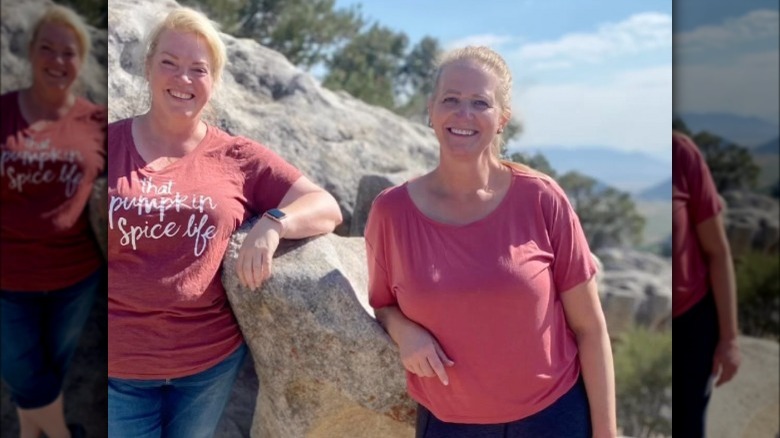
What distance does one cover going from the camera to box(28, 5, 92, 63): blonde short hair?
2197mm

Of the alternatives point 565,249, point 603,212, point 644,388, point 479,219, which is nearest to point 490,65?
point 479,219

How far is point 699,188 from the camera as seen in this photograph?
6.84 ft

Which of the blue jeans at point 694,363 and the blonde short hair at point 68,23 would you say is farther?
the blonde short hair at point 68,23

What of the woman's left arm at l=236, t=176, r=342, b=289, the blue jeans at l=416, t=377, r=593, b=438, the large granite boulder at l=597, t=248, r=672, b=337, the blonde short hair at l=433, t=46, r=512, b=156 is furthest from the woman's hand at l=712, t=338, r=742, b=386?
the large granite boulder at l=597, t=248, r=672, b=337

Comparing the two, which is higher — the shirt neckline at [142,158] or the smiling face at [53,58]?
the smiling face at [53,58]

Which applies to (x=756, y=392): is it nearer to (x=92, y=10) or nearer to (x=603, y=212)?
(x=92, y=10)

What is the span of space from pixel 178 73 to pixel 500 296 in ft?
3.86

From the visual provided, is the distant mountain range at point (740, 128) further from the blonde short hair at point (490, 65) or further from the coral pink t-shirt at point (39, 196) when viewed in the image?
the coral pink t-shirt at point (39, 196)

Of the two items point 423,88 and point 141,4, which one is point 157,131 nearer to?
point 141,4

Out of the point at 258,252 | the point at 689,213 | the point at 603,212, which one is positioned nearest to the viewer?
the point at 689,213

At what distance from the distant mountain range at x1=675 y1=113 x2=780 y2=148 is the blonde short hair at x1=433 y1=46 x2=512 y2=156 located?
20.5 inches

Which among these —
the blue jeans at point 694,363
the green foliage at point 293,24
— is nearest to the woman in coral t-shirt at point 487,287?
the blue jeans at point 694,363

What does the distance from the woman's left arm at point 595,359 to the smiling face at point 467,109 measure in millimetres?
480

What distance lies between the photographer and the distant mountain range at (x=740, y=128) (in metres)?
2.01
